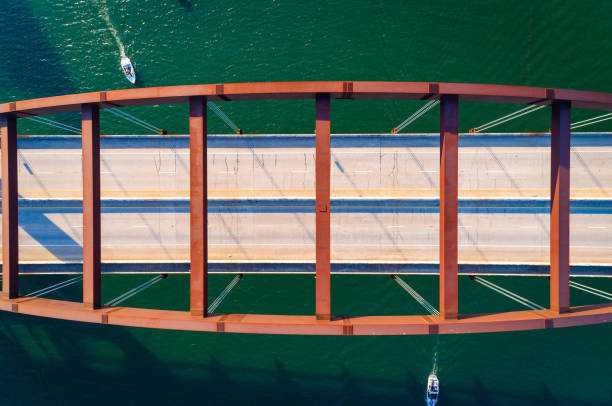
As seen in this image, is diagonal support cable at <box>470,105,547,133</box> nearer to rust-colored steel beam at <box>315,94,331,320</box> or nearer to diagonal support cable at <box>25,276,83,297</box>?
rust-colored steel beam at <box>315,94,331,320</box>

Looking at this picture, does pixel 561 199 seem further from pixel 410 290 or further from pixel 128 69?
pixel 128 69

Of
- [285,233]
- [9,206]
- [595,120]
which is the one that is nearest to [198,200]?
[285,233]

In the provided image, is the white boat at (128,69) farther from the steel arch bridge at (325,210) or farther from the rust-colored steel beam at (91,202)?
the rust-colored steel beam at (91,202)

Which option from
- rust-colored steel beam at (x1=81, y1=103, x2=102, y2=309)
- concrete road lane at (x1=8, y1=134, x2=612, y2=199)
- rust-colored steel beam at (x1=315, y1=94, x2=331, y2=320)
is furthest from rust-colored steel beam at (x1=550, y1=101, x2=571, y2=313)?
rust-colored steel beam at (x1=81, y1=103, x2=102, y2=309)

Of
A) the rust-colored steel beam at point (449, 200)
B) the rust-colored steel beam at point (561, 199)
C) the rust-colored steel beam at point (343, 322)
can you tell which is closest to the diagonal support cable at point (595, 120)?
the rust-colored steel beam at point (561, 199)

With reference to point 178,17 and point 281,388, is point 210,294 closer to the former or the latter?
point 281,388

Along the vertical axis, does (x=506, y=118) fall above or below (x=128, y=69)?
below

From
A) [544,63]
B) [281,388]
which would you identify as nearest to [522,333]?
[281,388]
